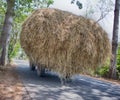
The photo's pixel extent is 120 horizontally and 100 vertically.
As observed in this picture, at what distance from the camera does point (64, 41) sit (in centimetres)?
1119

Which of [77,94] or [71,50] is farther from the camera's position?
[71,50]

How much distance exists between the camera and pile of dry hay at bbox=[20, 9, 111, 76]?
1121cm

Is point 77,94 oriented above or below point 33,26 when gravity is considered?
below

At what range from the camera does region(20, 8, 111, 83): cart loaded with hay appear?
11.2m

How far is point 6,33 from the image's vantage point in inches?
649

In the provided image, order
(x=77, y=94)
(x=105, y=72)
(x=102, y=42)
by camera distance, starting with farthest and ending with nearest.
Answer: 1. (x=105, y=72)
2. (x=102, y=42)
3. (x=77, y=94)

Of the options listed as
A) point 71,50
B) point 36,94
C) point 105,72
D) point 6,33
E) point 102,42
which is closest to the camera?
point 36,94

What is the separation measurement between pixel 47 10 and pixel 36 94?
418 cm

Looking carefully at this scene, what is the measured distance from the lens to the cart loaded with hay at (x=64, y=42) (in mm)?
11211

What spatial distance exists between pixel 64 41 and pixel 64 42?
4 cm

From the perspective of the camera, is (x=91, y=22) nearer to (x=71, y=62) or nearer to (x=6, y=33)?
(x=71, y=62)

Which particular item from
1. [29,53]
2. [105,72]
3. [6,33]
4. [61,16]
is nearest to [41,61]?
[29,53]

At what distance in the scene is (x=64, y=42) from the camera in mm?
11203

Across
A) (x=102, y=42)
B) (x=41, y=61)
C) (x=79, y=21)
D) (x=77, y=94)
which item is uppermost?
(x=79, y=21)
